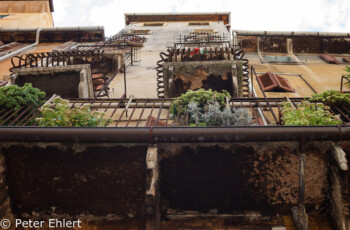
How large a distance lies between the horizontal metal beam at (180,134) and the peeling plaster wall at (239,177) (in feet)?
2.02

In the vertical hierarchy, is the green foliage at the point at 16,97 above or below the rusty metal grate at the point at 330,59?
above

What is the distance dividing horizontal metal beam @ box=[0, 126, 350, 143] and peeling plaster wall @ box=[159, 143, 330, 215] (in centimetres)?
62

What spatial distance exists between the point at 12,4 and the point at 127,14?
37.7 feet

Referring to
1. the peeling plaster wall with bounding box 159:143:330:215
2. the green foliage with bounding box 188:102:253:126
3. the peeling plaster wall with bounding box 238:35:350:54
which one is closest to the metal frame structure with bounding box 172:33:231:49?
the peeling plaster wall with bounding box 238:35:350:54

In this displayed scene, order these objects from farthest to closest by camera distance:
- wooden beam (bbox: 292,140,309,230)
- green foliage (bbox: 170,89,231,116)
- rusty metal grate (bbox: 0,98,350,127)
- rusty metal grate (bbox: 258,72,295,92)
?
rusty metal grate (bbox: 258,72,295,92), green foliage (bbox: 170,89,231,116), rusty metal grate (bbox: 0,98,350,127), wooden beam (bbox: 292,140,309,230)

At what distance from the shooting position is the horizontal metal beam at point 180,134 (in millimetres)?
6012

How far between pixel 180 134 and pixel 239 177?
5.75 ft

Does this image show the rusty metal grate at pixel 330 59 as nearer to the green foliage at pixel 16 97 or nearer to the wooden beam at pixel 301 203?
the wooden beam at pixel 301 203

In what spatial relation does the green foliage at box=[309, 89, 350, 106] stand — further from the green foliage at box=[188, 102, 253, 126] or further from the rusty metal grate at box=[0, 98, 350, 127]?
the green foliage at box=[188, 102, 253, 126]

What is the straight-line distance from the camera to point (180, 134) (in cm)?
607

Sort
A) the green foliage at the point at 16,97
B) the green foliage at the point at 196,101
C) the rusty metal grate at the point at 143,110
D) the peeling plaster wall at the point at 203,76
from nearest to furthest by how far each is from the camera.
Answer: the rusty metal grate at the point at 143,110 < the green foliage at the point at 16,97 < the green foliage at the point at 196,101 < the peeling plaster wall at the point at 203,76

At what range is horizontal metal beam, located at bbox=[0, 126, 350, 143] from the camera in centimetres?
601

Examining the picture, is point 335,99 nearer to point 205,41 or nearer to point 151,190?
point 151,190

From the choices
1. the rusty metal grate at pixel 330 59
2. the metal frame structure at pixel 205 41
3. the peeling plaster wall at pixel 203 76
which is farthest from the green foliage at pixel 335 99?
the rusty metal grate at pixel 330 59
